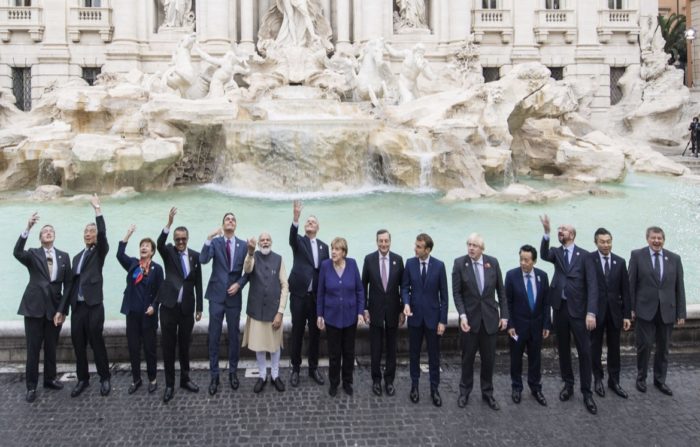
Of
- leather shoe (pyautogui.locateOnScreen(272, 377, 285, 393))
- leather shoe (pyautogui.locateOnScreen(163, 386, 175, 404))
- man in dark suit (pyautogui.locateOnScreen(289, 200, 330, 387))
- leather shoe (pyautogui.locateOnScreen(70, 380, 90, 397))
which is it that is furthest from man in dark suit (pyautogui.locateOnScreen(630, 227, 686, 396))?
leather shoe (pyautogui.locateOnScreen(70, 380, 90, 397))

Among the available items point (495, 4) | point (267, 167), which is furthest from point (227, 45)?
point (495, 4)

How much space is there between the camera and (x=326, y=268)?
4871mm

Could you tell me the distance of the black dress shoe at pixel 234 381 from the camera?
4.91m

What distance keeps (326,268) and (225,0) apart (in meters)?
19.3

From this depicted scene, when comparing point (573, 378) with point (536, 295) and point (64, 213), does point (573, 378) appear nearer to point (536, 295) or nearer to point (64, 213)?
point (536, 295)

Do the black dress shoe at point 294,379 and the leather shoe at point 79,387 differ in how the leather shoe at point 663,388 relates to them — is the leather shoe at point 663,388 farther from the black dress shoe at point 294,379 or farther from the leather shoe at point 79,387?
the leather shoe at point 79,387

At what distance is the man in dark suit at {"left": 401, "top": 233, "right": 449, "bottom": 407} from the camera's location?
15.5 feet

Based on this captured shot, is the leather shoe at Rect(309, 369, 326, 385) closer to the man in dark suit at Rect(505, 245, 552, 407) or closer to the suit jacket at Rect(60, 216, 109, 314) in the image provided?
the man in dark suit at Rect(505, 245, 552, 407)

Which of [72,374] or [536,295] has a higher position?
[536,295]

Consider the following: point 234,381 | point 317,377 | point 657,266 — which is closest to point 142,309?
point 234,381

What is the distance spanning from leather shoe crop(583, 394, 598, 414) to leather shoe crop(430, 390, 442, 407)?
3.84ft

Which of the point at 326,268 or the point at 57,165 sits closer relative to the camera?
the point at 326,268

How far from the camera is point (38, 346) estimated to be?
481 centimetres

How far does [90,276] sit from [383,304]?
2489mm
